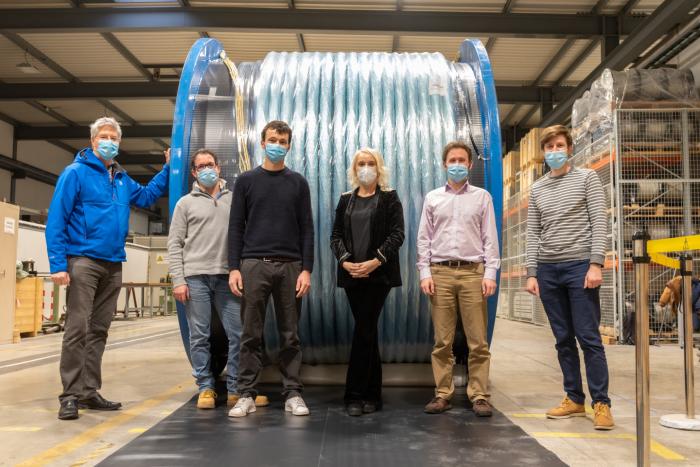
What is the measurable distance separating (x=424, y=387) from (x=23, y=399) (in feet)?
9.75

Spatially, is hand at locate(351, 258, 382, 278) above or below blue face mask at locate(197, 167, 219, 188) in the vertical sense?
below

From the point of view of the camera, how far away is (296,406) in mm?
4070

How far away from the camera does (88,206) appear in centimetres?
425

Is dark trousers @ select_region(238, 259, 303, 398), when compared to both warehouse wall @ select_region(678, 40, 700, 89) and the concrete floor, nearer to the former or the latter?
the concrete floor

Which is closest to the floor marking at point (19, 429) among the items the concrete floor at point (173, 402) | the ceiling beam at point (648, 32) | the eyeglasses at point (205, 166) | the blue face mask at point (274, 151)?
the concrete floor at point (173, 402)

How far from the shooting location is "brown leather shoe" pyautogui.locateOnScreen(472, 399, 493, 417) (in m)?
4.05

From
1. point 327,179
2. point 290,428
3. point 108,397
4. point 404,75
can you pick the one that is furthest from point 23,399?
point 404,75

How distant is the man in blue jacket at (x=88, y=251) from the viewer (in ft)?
13.5

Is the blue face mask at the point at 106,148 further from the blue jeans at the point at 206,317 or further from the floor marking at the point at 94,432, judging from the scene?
the floor marking at the point at 94,432

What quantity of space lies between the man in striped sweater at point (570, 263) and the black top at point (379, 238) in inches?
34.2

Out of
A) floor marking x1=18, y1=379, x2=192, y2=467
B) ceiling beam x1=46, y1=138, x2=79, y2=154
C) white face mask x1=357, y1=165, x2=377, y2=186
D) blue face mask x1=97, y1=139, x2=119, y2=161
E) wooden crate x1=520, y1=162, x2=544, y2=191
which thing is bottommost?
floor marking x1=18, y1=379, x2=192, y2=467

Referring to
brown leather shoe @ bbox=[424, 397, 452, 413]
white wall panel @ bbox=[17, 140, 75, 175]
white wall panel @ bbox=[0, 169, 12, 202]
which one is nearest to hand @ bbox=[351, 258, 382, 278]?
brown leather shoe @ bbox=[424, 397, 452, 413]

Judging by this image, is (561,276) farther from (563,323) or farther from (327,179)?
(327,179)

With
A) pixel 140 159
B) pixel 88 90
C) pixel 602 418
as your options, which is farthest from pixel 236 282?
pixel 140 159
